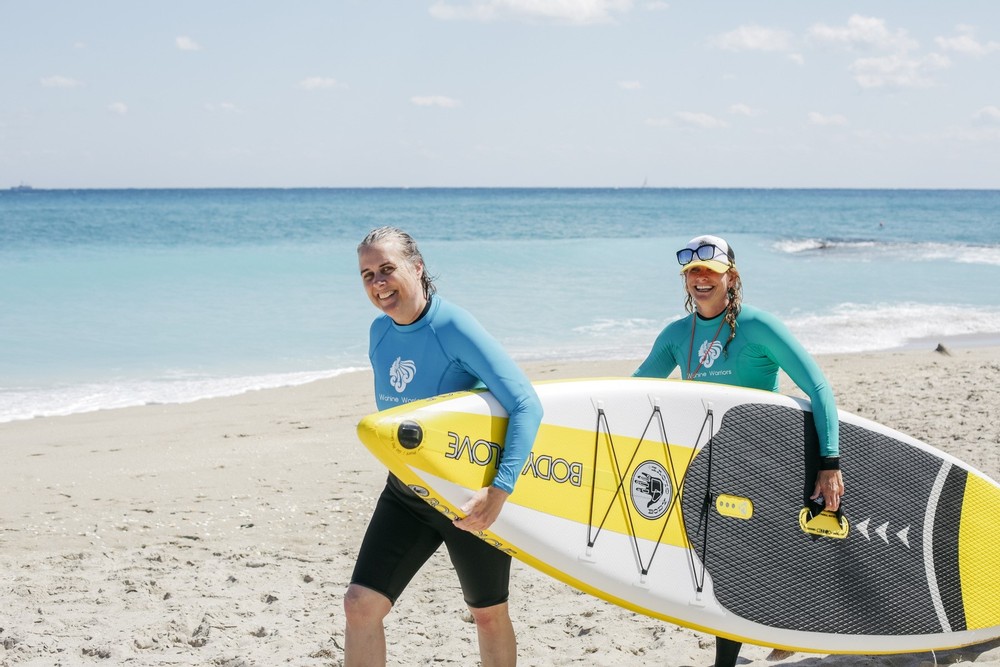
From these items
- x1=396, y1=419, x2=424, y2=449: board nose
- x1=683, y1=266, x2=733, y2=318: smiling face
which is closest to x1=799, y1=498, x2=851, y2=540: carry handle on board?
x1=683, y1=266, x2=733, y2=318: smiling face

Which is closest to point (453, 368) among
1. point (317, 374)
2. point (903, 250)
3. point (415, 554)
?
point (415, 554)

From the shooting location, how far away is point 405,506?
8.04 feet

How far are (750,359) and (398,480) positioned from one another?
1.25 meters

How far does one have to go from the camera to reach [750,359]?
2934 millimetres

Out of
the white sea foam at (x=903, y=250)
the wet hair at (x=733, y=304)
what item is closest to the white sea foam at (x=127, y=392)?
the wet hair at (x=733, y=304)

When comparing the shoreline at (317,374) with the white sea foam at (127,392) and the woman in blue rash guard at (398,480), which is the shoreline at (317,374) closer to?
the white sea foam at (127,392)

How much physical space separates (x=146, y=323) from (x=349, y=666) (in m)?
11.1

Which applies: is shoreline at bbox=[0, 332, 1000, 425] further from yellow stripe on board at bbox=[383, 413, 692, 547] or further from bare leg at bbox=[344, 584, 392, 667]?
bare leg at bbox=[344, 584, 392, 667]

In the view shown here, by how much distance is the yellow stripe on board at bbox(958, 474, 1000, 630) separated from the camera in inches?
124

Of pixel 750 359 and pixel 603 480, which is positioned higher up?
pixel 750 359

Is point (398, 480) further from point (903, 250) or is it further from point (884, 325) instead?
point (903, 250)

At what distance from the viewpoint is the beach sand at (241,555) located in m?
3.30

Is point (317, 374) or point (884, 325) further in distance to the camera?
point (884, 325)

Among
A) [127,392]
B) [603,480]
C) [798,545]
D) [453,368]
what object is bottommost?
[127,392]
